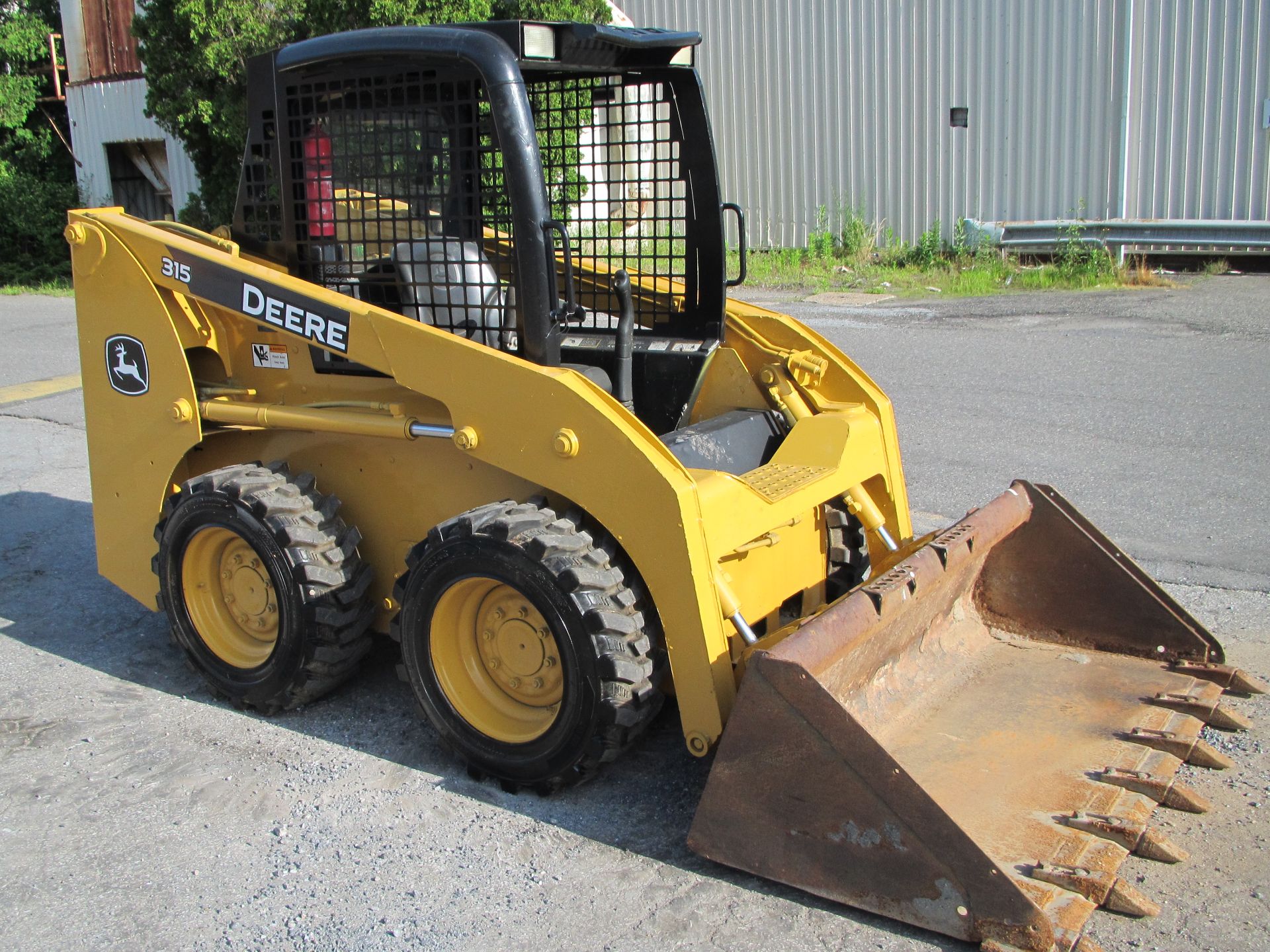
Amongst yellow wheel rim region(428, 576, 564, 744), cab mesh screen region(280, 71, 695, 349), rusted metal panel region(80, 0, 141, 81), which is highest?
rusted metal panel region(80, 0, 141, 81)

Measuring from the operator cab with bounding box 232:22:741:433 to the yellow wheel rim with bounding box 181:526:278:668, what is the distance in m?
0.75

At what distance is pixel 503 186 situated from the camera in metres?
3.84

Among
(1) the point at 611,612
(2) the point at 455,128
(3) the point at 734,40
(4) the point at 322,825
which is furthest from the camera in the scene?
(3) the point at 734,40

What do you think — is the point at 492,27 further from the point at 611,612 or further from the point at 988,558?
the point at 988,558

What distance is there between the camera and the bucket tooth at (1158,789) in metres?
3.32

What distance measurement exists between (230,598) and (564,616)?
5.32 feet

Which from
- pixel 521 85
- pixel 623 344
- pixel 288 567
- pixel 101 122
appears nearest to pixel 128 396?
pixel 288 567

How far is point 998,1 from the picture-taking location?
572 inches

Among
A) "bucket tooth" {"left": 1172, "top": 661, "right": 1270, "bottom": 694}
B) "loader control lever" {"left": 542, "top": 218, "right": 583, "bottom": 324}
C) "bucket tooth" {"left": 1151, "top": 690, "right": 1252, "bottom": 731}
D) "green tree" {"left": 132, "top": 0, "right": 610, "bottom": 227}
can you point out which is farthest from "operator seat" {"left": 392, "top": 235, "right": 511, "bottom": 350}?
"green tree" {"left": 132, "top": 0, "right": 610, "bottom": 227}

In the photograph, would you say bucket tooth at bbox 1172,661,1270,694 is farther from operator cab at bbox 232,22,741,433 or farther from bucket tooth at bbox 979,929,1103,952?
operator cab at bbox 232,22,741,433

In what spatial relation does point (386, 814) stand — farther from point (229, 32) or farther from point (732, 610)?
point (229, 32)

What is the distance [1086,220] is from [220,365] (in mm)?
12221

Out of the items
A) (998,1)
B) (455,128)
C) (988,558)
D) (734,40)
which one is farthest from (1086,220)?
(455,128)

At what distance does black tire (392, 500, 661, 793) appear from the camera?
342 centimetres
